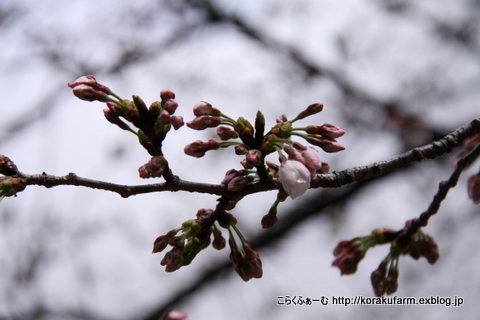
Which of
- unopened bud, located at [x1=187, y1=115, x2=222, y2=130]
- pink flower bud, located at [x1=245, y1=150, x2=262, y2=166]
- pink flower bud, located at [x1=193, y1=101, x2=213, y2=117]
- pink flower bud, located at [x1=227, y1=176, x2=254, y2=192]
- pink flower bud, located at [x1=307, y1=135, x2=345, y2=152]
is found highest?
pink flower bud, located at [x1=193, y1=101, x2=213, y2=117]

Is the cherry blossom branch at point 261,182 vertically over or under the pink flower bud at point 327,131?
under

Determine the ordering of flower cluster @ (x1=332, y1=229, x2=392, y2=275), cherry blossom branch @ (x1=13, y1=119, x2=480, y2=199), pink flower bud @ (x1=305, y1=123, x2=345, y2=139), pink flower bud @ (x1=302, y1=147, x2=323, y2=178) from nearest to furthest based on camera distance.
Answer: cherry blossom branch @ (x1=13, y1=119, x2=480, y2=199)
pink flower bud @ (x1=302, y1=147, x2=323, y2=178)
pink flower bud @ (x1=305, y1=123, x2=345, y2=139)
flower cluster @ (x1=332, y1=229, x2=392, y2=275)

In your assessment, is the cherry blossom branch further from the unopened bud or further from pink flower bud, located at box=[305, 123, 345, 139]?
the unopened bud

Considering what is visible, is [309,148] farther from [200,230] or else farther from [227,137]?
[200,230]

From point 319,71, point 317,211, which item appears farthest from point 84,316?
point 319,71

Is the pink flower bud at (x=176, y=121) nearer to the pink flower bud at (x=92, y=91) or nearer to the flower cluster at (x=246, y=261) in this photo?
the pink flower bud at (x=92, y=91)

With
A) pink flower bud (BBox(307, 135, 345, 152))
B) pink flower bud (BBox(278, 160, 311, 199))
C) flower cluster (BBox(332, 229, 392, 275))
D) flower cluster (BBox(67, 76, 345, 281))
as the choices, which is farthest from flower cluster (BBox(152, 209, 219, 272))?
flower cluster (BBox(332, 229, 392, 275))

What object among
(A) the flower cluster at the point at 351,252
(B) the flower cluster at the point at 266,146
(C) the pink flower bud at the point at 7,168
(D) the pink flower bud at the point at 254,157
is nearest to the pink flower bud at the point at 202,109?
(B) the flower cluster at the point at 266,146

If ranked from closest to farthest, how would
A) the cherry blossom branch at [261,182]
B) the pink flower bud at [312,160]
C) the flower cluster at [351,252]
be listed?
the cherry blossom branch at [261,182] < the pink flower bud at [312,160] < the flower cluster at [351,252]
